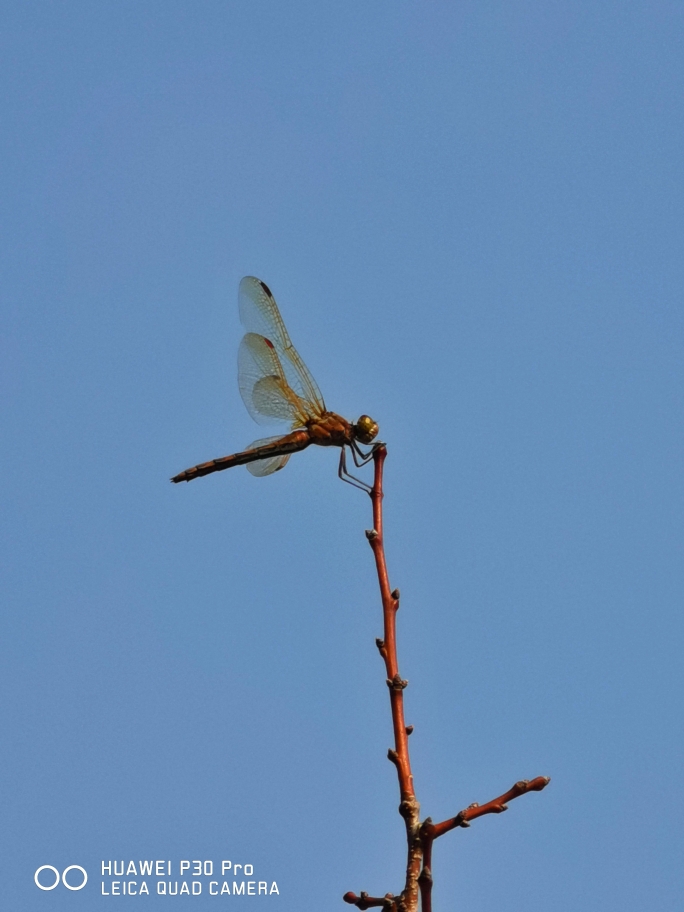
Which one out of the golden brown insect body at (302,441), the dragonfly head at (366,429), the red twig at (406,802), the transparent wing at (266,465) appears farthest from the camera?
the transparent wing at (266,465)

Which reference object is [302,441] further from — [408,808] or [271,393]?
[408,808]

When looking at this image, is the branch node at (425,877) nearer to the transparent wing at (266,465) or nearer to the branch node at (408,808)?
the branch node at (408,808)

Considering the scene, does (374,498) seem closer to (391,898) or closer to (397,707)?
(397,707)

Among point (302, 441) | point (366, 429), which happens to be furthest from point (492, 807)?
point (302, 441)

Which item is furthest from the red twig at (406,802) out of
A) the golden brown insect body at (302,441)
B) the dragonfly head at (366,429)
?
the golden brown insect body at (302,441)

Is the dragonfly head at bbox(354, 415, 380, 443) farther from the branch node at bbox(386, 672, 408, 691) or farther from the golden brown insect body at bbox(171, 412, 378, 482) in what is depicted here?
the branch node at bbox(386, 672, 408, 691)

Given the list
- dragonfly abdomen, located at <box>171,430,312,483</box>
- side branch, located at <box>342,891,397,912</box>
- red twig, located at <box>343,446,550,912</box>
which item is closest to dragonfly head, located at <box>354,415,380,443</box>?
dragonfly abdomen, located at <box>171,430,312,483</box>
